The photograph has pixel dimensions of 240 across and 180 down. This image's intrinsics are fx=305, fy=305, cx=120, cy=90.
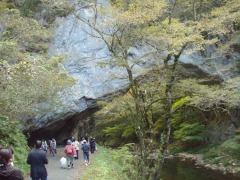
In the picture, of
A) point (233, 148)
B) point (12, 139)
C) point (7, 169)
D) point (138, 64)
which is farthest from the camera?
point (233, 148)

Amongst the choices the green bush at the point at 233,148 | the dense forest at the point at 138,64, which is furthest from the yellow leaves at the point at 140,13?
the green bush at the point at 233,148

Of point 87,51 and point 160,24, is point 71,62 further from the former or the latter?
point 160,24

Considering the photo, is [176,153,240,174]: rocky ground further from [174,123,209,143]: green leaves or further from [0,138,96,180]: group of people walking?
[0,138,96,180]: group of people walking

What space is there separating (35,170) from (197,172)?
12543 mm

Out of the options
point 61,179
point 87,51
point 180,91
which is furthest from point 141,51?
point 61,179

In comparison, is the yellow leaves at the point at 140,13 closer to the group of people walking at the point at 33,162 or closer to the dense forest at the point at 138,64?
the dense forest at the point at 138,64

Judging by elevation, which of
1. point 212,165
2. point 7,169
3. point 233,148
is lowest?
point 212,165

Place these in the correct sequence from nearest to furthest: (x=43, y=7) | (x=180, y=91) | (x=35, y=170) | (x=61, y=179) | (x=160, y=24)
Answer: (x=35, y=170)
(x=61, y=179)
(x=160, y=24)
(x=180, y=91)
(x=43, y=7)

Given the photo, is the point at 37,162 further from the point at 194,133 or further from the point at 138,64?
the point at 194,133

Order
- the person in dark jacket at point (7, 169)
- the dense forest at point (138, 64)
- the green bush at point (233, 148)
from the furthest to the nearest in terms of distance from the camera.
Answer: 1. the green bush at point (233, 148)
2. the dense forest at point (138, 64)
3. the person in dark jacket at point (7, 169)

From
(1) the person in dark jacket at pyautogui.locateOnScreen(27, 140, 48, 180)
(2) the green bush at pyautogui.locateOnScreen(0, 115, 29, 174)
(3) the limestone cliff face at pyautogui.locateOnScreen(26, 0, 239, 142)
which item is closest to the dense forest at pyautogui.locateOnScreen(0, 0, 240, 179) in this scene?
(2) the green bush at pyautogui.locateOnScreen(0, 115, 29, 174)

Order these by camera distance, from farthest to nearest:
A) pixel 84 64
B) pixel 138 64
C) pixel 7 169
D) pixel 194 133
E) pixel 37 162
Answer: pixel 194 133 < pixel 84 64 < pixel 138 64 < pixel 37 162 < pixel 7 169

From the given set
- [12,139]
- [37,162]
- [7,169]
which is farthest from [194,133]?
[7,169]

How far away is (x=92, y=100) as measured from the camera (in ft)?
78.0
